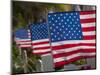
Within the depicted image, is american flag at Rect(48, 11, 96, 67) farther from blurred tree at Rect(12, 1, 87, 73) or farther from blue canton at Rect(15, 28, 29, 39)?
blue canton at Rect(15, 28, 29, 39)

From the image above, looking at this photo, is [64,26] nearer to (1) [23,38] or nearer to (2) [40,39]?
(2) [40,39]

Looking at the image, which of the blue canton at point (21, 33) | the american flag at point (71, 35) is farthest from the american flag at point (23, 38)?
the american flag at point (71, 35)

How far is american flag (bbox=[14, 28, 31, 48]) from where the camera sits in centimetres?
266

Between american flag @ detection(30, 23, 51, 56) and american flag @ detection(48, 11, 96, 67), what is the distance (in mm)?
70

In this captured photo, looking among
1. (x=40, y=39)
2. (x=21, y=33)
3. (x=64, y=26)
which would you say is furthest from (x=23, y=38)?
(x=64, y=26)

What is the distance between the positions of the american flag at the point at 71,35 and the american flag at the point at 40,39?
0.07 m

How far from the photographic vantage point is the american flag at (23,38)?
8.73 ft

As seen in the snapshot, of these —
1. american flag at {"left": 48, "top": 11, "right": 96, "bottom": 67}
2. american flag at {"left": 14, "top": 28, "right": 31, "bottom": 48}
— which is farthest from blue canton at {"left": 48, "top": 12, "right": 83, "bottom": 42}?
american flag at {"left": 14, "top": 28, "right": 31, "bottom": 48}

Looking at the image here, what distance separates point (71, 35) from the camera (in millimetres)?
2875

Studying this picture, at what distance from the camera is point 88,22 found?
294 cm

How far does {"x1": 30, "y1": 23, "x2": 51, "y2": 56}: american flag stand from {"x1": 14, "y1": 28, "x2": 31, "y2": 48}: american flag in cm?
5

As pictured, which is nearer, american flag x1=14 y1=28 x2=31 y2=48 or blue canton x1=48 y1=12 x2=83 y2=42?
american flag x1=14 y1=28 x2=31 y2=48

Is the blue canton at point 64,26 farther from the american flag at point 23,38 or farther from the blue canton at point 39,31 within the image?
the american flag at point 23,38

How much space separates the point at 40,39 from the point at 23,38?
0.22 metres
